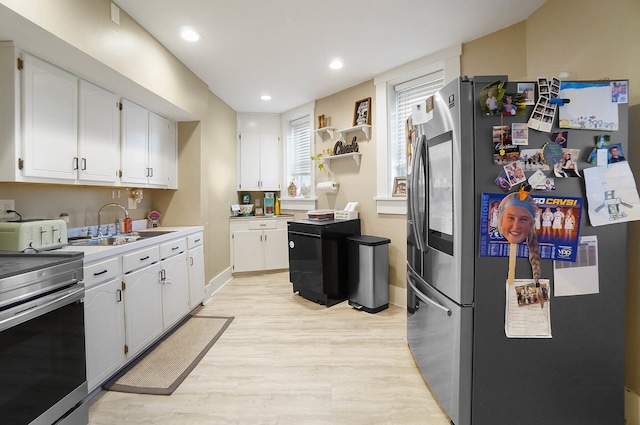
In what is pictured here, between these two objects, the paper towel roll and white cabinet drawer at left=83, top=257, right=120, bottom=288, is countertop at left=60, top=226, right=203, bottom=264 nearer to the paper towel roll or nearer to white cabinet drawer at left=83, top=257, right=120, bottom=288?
white cabinet drawer at left=83, top=257, right=120, bottom=288

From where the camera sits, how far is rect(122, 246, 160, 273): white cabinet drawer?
2.21m

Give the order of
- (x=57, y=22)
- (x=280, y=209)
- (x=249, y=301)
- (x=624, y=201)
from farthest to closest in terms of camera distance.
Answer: (x=280, y=209) < (x=249, y=301) < (x=57, y=22) < (x=624, y=201)

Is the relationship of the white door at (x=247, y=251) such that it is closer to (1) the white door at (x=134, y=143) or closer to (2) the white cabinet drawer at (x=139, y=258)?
(1) the white door at (x=134, y=143)

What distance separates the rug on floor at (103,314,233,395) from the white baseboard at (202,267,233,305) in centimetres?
59

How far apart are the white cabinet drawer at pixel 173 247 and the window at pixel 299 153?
7.46 feet

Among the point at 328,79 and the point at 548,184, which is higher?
the point at 328,79

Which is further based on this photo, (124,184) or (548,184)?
(124,184)

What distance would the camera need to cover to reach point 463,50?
287cm

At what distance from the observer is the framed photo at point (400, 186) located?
3.43 m

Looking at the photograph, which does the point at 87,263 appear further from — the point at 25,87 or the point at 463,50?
the point at 463,50

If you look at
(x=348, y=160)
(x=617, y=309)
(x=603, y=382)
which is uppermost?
(x=348, y=160)

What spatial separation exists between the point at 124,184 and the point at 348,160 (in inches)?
102

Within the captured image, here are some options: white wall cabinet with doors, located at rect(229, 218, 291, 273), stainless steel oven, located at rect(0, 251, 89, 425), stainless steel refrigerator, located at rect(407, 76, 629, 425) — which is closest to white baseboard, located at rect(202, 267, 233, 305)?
white wall cabinet with doors, located at rect(229, 218, 291, 273)

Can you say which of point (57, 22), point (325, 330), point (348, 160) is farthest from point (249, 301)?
point (57, 22)
